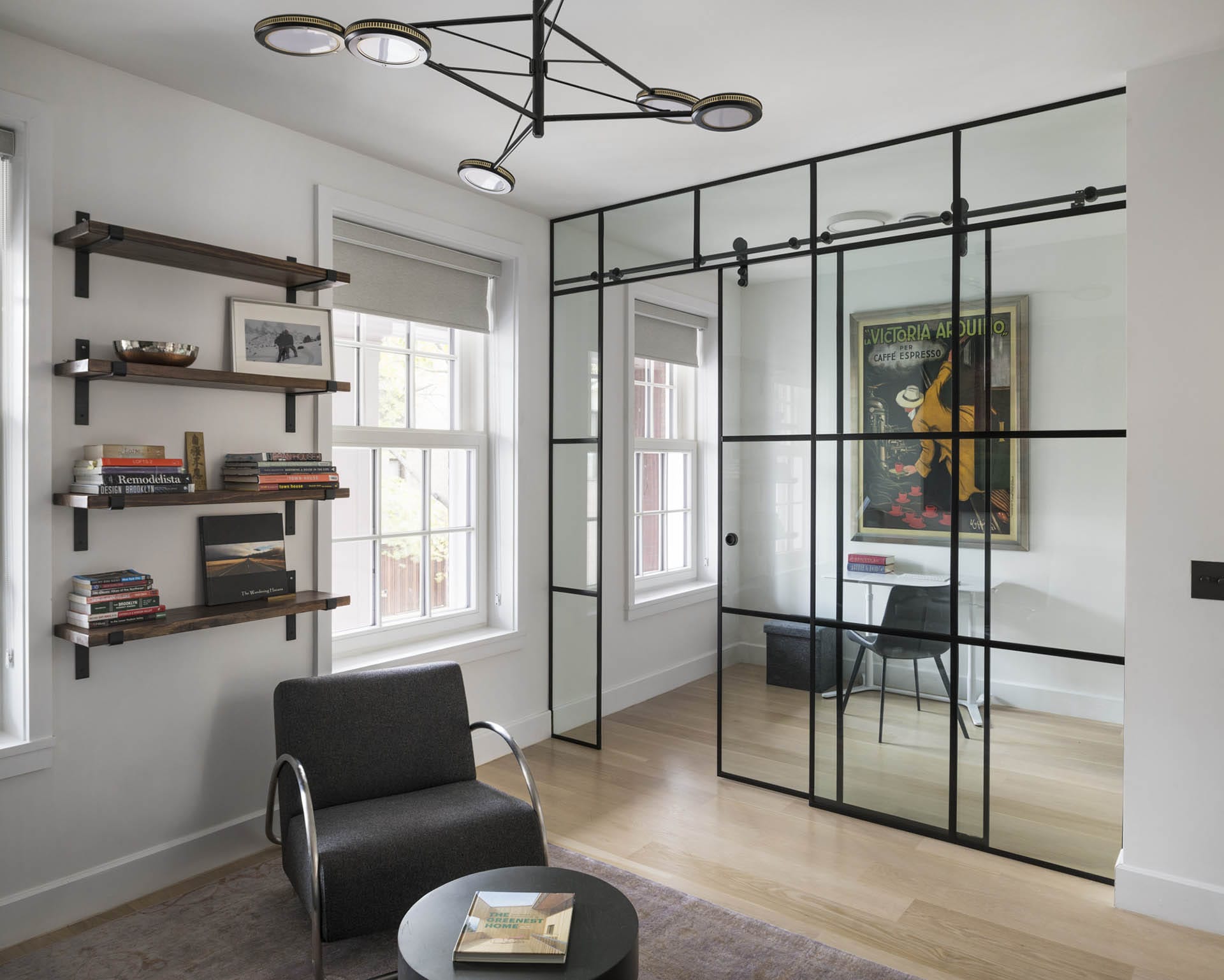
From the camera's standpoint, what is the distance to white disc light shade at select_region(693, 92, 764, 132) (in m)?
1.75

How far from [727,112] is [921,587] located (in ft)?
6.72

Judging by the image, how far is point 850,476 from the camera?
3.28 meters

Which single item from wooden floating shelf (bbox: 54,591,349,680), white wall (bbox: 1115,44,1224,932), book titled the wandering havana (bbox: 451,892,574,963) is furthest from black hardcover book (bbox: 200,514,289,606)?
white wall (bbox: 1115,44,1224,932)

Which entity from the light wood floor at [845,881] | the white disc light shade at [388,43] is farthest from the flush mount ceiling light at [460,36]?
the light wood floor at [845,881]

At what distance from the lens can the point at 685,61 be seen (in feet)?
8.36

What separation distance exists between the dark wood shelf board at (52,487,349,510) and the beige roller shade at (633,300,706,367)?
2.23 metres

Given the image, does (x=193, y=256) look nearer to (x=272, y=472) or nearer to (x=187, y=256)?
(x=187, y=256)

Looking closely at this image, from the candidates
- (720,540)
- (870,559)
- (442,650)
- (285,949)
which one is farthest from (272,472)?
(870,559)

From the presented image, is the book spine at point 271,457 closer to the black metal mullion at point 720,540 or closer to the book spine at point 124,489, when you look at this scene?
the book spine at point 124,489

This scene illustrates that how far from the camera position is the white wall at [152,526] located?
249cm

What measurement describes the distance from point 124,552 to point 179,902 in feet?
3.73

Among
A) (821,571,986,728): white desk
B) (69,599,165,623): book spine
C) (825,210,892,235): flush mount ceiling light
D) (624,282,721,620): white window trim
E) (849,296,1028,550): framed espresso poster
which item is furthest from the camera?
(624,282,721,620): white window trim

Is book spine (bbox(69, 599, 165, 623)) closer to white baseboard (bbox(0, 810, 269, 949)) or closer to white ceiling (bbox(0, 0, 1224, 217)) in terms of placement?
white baseboard (bbox(0, 810, 269, 949))

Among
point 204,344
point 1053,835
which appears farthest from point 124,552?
point 1053,835
